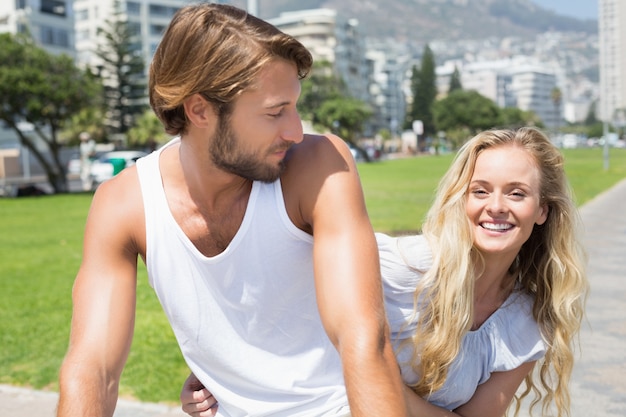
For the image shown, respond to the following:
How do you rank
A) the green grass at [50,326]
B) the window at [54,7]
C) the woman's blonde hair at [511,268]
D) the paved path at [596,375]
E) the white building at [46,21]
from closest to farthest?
1. the woman's blonde hair at [511,268]
2. the paved path at [596,375]
3. the green grass at [50,326]
4. the white building at [46,21]
5. the window at [54,7]

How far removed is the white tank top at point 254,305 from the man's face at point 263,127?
0.08 m

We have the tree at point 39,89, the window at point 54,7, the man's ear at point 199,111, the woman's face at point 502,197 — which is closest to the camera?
the man's ear at point 199,111

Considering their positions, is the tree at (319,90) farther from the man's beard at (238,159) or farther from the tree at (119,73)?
the man's beard at (238,159)

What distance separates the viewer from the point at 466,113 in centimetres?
11050

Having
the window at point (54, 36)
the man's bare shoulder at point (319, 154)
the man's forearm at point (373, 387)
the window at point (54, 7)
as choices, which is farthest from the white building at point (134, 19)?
the man's forearm at point (373, 387)

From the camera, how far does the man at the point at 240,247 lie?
1625 mm

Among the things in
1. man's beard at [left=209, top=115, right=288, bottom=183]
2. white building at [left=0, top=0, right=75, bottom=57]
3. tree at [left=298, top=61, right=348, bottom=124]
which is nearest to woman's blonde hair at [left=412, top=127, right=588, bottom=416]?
man's beard at [left=209, top=115, right=288, bottom=183]

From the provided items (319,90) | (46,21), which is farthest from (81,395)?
(319,90)

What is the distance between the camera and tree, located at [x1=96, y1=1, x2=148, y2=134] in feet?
182

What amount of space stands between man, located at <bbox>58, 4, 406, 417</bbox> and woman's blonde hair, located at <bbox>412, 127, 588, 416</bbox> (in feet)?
1.45

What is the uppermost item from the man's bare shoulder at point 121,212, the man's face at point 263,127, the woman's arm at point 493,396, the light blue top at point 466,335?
the man's face at point 263,127

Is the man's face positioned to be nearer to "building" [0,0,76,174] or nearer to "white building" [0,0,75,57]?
"building" [0,0,76,174]

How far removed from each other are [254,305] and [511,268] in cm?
103

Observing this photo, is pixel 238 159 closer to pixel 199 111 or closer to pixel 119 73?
pixel 199 111
